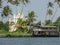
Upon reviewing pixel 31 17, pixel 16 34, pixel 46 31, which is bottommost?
pixel 16 34

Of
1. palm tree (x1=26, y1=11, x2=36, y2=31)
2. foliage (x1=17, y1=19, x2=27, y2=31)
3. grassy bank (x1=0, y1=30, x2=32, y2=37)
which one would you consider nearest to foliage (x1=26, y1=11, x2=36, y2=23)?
palm tree (x1=26, y1=11, x2=36, y2=31)

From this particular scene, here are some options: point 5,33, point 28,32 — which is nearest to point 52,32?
point 28,32

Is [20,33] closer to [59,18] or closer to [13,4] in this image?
[13,4]

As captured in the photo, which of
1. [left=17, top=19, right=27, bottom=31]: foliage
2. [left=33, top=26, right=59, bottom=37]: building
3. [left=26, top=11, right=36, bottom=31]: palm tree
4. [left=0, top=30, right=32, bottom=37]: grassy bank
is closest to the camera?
[left=0, top=30, right=32, bottom=37]: grassy bank

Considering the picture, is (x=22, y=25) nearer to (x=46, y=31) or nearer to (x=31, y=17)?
(x=31, y=17)

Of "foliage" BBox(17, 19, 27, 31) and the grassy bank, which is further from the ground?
"foliage" BBox(17, 19, 27, 31)

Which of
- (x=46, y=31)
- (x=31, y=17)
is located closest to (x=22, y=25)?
(x=31, y=17)

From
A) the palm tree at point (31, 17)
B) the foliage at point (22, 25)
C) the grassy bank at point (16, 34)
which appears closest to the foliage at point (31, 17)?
the palm tree at point (31, 17)

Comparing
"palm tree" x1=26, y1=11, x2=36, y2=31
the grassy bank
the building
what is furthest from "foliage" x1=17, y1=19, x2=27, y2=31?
the building

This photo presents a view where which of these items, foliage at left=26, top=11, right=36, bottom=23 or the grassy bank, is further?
foliage at left=26, top=11, right=36, bottom=23

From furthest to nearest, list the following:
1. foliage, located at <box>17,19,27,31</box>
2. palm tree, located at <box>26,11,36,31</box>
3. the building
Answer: palm tree, located at <box>26,11,36,31</box>
foliage, located at <box>17,19,27,31</box>
the building

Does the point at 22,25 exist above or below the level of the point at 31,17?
below

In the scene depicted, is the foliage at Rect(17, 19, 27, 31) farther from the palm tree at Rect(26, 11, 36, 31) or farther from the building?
the building

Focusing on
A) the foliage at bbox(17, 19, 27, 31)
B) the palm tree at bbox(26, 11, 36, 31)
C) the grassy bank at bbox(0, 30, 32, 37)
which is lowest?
the grassy bank at bbox(0, 30, 32, 37)
